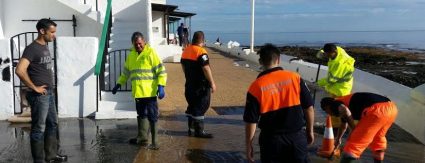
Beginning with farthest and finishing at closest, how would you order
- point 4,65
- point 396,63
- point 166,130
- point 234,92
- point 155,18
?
point 396,63 → point 155,18 → point 234,92 → point 4,65 → point 166,130

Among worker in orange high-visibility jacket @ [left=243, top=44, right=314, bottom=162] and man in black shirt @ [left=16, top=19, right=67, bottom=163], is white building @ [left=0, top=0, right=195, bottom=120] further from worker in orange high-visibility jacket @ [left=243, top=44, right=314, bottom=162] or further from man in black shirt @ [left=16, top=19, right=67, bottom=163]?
worker in orange high-visibility jacket @ [left=243, top=44, right=314, bottom=162]

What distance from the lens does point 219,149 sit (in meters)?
6.49

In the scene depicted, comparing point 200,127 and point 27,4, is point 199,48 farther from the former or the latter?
point 27,4

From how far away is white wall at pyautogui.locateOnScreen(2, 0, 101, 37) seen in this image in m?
13.0

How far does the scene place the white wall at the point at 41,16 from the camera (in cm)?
1296

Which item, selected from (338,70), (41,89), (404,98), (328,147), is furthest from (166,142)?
(404,98)

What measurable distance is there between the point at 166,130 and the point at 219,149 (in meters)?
1.52

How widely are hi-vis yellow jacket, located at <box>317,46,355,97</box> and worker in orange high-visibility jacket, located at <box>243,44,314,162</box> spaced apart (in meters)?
2.95

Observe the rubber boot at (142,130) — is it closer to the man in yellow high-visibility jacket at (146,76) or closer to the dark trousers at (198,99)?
the man in yellow high-visibility jacket at (146,76)

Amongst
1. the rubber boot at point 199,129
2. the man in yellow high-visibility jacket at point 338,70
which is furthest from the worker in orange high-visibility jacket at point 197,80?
the man in yellow high-visibility jacket at point 338,70

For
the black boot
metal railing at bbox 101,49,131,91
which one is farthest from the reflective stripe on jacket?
metal railing at bbox 101,49,131,91

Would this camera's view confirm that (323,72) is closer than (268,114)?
No

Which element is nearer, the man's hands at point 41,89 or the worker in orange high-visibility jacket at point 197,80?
the man's hands at point 41,89

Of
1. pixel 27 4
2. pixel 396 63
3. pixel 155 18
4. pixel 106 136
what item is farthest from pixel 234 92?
pixel 396 63
